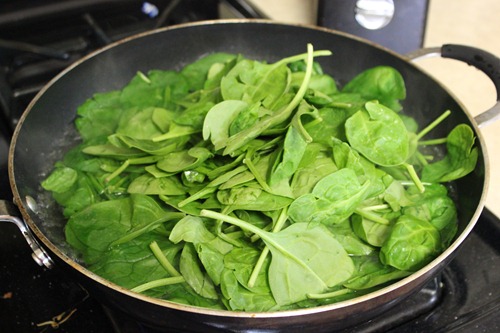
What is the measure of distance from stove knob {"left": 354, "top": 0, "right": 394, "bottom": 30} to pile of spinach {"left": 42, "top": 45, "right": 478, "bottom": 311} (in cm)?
23

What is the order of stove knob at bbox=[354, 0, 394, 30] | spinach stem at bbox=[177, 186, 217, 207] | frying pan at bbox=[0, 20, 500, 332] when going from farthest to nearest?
stove knob at bbox=[354, 0, 394, 30]
spinach stem at bbox=[177, 186, 217, 207]
frying pan at bbox=[0, 20, 500, 332]

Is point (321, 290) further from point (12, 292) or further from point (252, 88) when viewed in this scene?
point (12, 292)

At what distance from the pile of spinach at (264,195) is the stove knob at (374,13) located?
0.23 m

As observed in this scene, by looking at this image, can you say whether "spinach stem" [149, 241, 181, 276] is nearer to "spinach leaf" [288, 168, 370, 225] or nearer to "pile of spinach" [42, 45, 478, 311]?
"pile of spinach" [42, 45, 478, 311]

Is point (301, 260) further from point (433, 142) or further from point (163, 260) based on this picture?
point (433, 142)

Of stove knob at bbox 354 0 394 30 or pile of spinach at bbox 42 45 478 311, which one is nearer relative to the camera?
pile of spinach at bbox 42 45 478 311

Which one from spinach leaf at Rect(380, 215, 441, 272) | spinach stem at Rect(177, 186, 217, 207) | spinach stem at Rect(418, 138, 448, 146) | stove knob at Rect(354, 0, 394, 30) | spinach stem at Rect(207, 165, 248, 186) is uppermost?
stove knob at Rect(354, 0, 394, 30)

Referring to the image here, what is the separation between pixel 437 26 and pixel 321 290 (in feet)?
2.64

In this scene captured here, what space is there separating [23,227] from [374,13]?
2.30 feet

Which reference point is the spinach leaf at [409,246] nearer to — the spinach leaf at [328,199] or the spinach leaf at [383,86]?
the spinach leaf at [328,199]

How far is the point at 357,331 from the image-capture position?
2.19 feet

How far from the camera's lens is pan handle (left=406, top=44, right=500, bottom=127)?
0.70 m

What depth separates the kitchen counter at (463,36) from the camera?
0.98 m

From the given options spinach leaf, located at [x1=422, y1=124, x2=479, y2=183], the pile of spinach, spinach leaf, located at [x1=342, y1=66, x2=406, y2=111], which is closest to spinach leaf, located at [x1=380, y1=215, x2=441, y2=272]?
the pile of spinach
